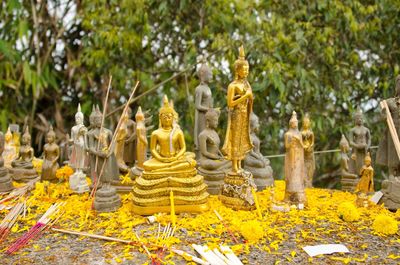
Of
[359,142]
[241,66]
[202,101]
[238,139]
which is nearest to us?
[241,66]

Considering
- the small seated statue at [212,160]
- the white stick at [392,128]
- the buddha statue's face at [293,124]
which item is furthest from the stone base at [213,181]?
the white stick at [392,128]

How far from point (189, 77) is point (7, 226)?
17.4ft

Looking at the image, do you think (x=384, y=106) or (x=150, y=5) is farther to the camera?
(x=150, y=5)


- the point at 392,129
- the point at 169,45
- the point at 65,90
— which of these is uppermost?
the point at 169,45

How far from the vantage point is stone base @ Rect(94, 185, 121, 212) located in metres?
4.93

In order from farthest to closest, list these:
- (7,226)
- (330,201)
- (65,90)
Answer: (65,90)
(330,201)
(7,226)

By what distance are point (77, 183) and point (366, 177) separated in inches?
157

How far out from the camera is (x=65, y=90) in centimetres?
1032

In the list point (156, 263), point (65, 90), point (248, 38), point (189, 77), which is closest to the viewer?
point (156, 263)

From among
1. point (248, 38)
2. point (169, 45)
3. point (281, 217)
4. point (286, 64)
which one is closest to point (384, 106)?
point (281, 217)

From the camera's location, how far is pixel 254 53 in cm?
766

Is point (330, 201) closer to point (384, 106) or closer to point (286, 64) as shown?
point (384, 106)

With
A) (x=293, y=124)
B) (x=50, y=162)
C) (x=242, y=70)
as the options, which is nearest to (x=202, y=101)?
(x=242, y=70)

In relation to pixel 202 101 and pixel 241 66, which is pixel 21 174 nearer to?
pixel 202 101
